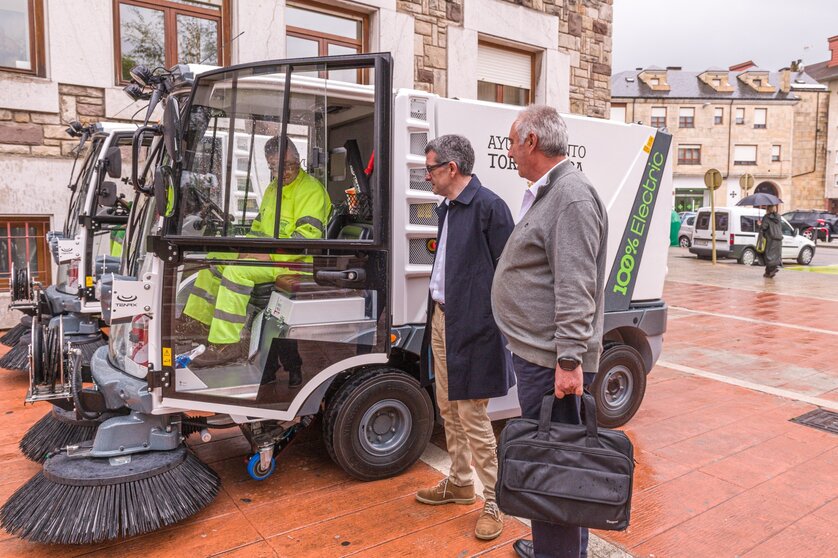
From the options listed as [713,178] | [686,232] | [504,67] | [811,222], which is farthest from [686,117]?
[504,67]

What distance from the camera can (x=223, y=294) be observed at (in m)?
3.33

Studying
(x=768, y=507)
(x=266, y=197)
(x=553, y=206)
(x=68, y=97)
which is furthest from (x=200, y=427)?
(x=68, y=97)

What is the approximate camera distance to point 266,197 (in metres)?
3.27

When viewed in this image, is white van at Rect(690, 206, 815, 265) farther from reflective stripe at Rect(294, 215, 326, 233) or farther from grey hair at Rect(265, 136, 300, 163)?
grey hair at Rect(265, 136, 300, 163)

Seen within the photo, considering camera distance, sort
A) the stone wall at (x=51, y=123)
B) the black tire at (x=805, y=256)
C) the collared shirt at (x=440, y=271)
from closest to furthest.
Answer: the collared shirt at (x=440, y=271) < the stone wall at (x=51, y=123) < the black tire at (x=805, y=256)

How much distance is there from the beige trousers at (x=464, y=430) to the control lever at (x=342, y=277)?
0.44 metres

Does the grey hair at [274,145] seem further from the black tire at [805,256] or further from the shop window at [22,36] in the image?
the black tire at [805,256]

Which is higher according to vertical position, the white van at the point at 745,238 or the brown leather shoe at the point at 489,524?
the white van at the point at 745,238

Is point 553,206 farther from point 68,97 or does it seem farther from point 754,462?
point 68,97

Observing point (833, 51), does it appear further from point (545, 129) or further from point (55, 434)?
point (55, 434)

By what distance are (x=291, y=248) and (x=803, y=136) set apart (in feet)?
187

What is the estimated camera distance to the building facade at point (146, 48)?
26.2ft

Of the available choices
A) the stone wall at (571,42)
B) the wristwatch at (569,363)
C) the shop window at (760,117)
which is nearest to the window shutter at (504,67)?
the stone wall at (571,42)

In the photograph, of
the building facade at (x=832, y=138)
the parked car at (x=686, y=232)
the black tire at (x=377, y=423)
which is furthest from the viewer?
the building facade at (x=832, y=138)
